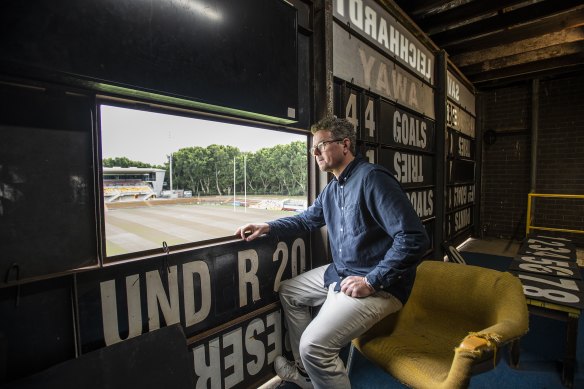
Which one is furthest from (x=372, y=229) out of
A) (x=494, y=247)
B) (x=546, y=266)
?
(x=494, y=247)

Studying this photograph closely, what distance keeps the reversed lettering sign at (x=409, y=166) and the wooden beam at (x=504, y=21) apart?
5.74 ft

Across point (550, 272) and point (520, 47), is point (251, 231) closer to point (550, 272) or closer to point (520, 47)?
point (550, 272)

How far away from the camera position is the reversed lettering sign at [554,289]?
6.40 ft

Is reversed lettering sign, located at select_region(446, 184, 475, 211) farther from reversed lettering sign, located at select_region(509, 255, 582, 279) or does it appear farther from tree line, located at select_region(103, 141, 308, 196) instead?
tree line, located at select_region(103, 141, 308, 196)

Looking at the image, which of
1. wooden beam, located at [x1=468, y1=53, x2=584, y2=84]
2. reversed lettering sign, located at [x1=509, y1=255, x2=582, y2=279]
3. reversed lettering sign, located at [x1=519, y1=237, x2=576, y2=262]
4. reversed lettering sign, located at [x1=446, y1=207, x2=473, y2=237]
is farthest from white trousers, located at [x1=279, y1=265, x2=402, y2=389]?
wooden beam, located at [x1=468, y1=53, x2=584, y2=84]

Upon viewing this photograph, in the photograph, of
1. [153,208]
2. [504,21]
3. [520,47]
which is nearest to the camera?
[153,208]

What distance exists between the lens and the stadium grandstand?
1.39 m

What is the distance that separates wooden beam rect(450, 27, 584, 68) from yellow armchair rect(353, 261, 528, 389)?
4.49 m

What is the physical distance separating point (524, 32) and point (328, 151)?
4318 mm

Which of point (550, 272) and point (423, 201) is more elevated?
point (423, 201)

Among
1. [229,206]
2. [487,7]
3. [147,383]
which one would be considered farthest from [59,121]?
[487,7]

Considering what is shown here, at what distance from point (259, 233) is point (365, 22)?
2.24 meters

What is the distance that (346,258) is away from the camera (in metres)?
1.73

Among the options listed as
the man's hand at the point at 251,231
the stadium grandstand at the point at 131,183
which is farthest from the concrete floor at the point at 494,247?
the stadium grandstand at the point at 131,183
